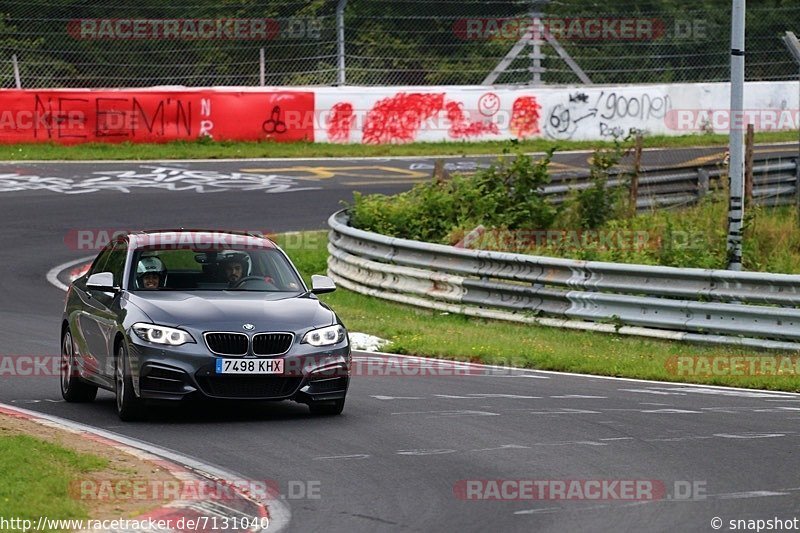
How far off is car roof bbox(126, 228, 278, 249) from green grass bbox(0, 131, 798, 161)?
2010cm

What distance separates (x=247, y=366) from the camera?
36.0ft

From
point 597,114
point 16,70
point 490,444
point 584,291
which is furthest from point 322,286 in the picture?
point 597,114

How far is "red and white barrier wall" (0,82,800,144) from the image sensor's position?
3375 cm

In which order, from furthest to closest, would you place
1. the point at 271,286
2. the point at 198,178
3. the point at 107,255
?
the point at 198,178 → the point at 107,255 → the point at 271,286

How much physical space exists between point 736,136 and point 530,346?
11.4 feet


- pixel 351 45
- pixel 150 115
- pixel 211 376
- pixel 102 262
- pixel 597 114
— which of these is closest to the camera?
pixel 211 376

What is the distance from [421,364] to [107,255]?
365cm

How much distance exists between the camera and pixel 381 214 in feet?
72.1

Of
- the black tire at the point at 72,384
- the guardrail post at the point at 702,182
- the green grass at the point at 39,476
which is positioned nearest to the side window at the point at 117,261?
the black tire at the point at 72,384

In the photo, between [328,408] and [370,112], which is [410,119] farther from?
[328,408]

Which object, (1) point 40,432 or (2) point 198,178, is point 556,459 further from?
(2) point 198,178

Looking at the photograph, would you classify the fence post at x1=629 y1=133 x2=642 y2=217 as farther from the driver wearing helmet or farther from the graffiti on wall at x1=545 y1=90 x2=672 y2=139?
the graffiti on wall at x1=545 y1=90 x2=672 y2=139

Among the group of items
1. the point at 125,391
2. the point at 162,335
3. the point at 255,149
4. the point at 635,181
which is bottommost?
the point at 125,391

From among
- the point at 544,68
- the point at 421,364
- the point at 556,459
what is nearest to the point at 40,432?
the point at 556,459
